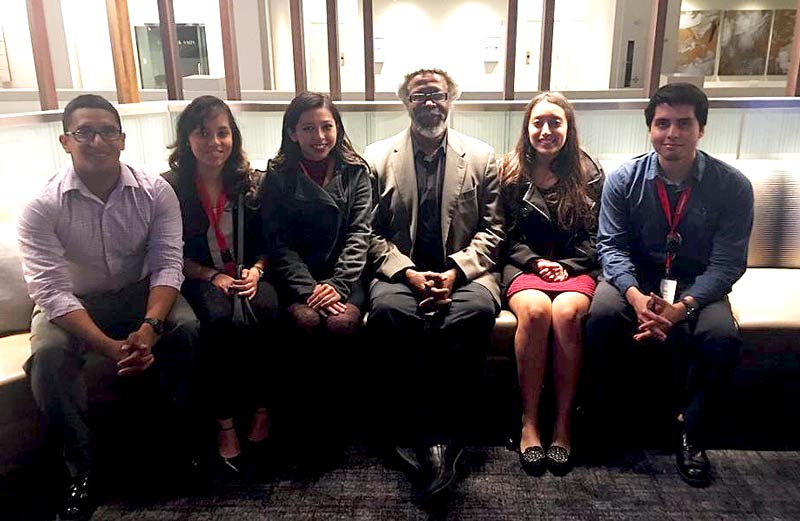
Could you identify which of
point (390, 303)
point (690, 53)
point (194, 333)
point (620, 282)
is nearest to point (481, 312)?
point (390, 303)

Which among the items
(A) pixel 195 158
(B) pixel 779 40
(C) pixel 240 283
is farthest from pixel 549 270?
(B) pixel 779 40

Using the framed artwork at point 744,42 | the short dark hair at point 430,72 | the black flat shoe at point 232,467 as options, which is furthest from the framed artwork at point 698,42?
the black flat shoe at point 232,467

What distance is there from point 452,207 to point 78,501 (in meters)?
1.63

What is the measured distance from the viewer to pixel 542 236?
2375mm

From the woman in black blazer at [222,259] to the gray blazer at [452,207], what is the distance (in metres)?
0.49

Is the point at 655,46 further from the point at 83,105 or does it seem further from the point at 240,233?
the point at 83,105

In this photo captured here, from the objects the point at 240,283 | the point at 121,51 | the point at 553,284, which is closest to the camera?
the point at 240,283

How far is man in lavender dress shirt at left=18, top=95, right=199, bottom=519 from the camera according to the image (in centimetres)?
184

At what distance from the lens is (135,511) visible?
1.88m

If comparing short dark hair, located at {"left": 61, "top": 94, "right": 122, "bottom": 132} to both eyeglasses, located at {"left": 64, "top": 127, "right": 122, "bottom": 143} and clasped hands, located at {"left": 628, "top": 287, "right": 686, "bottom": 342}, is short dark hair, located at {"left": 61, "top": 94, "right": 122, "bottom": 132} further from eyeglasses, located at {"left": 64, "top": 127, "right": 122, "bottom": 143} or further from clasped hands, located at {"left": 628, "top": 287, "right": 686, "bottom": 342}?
clasped hands, located at {"left": 628, "top": 287, "right": 686, "bottom": 342}

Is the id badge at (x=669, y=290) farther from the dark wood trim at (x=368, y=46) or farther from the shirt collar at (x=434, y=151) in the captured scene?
the dark wood trim at (x=368, y=46)

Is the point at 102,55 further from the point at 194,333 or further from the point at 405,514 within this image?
the point at 405,514

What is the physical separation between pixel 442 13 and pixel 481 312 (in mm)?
7964

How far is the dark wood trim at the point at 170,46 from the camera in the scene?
309 centimetres
